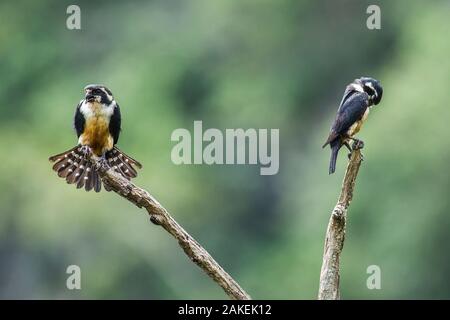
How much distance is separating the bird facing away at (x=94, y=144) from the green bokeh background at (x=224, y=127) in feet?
30.7

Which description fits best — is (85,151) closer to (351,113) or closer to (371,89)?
(351,113)

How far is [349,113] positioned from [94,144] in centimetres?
128

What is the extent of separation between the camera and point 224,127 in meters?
19.0

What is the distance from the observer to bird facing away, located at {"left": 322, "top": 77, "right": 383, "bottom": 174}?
6.80 m

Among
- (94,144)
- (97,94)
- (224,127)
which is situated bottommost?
(94,144)

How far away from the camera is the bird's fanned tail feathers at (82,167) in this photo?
21.9ft

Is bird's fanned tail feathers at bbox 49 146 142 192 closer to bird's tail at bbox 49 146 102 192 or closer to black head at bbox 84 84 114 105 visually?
bird's tail at bbox 49 146 102 192

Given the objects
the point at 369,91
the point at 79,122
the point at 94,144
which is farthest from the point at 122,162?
the point at 369,91

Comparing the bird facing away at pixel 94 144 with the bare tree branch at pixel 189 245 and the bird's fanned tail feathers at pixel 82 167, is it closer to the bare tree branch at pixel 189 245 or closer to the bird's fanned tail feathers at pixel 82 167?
the bird's fanned tail feathers at pixel 82 167

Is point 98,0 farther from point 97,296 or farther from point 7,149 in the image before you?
point 97,296

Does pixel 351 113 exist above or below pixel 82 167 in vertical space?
above

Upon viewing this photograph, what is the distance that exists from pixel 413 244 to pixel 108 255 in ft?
12.9

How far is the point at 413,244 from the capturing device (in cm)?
1582
